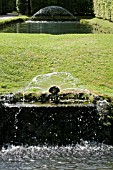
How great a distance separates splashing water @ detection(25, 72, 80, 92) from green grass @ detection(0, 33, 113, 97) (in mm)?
153

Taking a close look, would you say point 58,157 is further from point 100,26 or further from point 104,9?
point 104,9

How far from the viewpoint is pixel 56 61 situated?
12.5 metres

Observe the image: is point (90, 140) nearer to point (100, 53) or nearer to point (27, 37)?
point (100, 53)

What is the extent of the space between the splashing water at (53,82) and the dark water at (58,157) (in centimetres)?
203

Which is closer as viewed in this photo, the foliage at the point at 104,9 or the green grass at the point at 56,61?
the green grass at the point at 56,61

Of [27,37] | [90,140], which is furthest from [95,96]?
[27,37]

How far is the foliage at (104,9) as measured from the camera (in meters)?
30.6

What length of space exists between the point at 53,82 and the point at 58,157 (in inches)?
126

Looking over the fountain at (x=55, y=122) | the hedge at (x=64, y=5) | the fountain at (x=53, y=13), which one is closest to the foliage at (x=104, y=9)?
the fountain at (x=53, y=13)

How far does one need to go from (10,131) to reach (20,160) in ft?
3.94

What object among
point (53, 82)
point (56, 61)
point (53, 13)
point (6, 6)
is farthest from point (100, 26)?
point (6, 6)

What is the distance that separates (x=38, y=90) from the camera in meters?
10.2

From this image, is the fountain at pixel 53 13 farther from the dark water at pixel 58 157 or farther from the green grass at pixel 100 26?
the dark water at pixel 58 157

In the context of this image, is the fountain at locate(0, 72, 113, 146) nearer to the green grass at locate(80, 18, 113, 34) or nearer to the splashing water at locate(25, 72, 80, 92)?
the splashing water at locate(25, 72, 80, 92)
